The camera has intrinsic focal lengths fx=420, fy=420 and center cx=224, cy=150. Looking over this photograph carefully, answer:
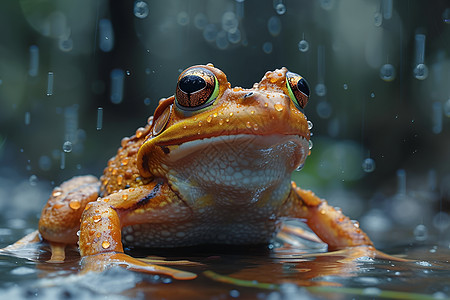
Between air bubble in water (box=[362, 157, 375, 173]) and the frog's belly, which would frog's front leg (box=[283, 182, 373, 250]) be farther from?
air bubble in water (box=[362, 157, 375, 173])

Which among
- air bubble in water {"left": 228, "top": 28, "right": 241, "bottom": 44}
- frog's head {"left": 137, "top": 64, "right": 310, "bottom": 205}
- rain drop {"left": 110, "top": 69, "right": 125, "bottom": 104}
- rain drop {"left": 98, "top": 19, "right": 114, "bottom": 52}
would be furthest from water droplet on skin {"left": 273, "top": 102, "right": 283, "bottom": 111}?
rain drop {"left": 98, "top": 19, "right": 114, "bottom": 52}

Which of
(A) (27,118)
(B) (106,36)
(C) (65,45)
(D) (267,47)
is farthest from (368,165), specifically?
(A) (27,118)

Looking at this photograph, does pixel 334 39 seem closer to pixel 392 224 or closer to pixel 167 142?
pixel 392 224

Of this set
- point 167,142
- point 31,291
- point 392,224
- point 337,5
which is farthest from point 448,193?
point 31,291

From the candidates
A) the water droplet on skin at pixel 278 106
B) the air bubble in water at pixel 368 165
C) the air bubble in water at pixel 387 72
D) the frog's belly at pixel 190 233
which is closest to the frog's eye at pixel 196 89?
the water droplet on skin at pixel 278 106

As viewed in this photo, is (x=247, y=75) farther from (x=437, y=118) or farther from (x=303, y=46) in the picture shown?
(x=437, y=118)
